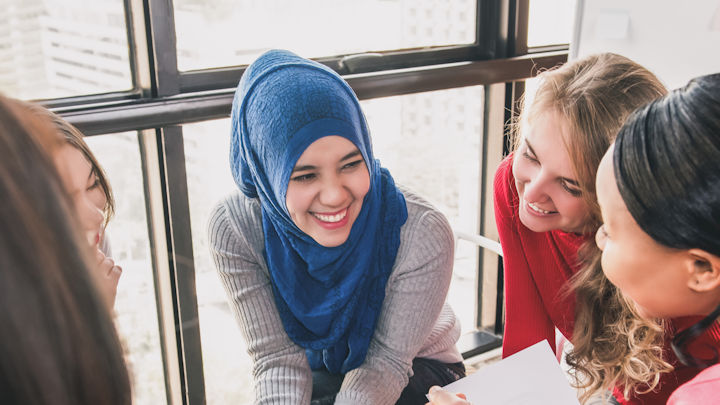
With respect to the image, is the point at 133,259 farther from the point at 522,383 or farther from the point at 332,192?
the point at 522,383

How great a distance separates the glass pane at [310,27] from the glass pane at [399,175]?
16 cm

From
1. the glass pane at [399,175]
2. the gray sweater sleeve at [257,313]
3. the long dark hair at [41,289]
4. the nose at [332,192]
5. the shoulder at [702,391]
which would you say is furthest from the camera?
the glass pane at [399,175]

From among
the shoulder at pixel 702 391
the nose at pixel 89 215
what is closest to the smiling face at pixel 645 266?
the shoulder at pixel 702 391

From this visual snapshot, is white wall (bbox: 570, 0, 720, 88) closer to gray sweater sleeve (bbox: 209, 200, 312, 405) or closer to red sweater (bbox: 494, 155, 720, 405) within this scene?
red sweater (bbox: 494, 155, 720, 405)

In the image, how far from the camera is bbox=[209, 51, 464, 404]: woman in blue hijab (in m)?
1.18

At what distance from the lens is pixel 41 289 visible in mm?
491

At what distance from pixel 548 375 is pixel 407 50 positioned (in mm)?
991

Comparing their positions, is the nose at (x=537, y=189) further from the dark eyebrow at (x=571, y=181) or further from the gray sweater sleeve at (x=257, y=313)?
the gray sweater sleeve at (x=257, y=313)

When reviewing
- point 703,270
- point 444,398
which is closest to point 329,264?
point 444,398

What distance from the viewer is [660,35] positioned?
1479mm

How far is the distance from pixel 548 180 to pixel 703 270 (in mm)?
361

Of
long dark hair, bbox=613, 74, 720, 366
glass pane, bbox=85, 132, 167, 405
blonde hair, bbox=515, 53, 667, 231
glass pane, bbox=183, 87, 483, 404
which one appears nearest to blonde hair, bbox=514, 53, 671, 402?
blonde hair, bbox=515, 53, 667, 231

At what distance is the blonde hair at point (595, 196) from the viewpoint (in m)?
1.09

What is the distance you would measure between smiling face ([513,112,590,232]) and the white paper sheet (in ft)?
0.83
